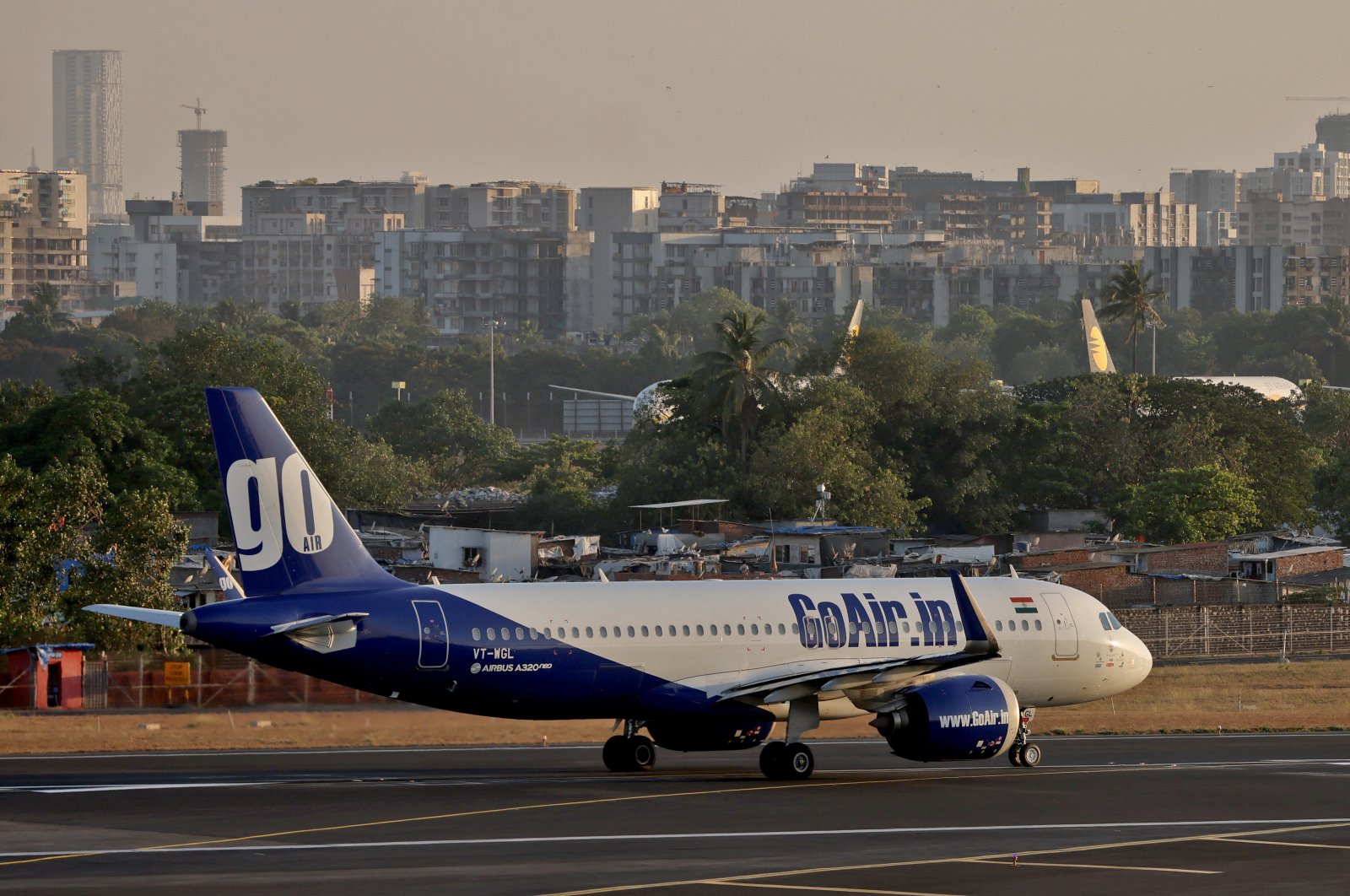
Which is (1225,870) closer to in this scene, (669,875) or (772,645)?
(669,875)

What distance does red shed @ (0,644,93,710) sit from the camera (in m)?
57.9

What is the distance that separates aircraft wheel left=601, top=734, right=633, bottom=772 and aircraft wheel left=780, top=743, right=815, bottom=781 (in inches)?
131

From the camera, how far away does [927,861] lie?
99.3 feet

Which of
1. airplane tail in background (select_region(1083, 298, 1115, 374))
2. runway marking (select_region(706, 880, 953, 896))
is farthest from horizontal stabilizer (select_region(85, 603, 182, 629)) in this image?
airplane tail in background (select_region(1083, 298, 1115, 374))

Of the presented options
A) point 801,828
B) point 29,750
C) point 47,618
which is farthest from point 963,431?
point 801,828

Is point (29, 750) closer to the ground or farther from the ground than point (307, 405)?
closer to the ground

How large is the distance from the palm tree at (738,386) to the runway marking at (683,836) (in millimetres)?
76213

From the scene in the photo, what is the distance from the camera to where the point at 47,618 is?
5997 centimetres

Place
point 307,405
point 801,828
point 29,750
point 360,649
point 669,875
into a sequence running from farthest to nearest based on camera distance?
point 307,405 → point 29,750 → point 360,649 → point 801,828 → point 669,875

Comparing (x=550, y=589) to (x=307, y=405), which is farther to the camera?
(x=307, y=405)

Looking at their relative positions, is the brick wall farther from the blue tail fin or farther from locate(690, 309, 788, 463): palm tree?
the blue tail fin

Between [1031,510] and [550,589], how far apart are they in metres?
77.3

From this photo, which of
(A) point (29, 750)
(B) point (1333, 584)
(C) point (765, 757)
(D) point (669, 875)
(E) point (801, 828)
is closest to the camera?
(D) point (669, 875)

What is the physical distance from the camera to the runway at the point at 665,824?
2862cm
